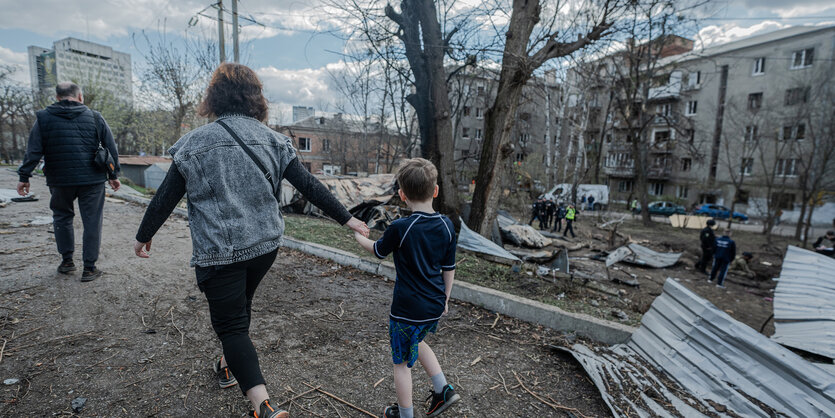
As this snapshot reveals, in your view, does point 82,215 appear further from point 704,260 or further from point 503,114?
point 704,260

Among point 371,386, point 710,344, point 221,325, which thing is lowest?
point 371,386

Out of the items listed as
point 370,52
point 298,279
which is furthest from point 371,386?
point 370,52

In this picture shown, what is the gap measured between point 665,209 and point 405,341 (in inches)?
1506

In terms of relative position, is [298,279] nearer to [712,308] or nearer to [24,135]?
[712,308]

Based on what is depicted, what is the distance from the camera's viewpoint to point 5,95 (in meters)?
27.5

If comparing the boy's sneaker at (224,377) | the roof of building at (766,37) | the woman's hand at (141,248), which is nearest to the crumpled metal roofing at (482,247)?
the boy's sneaker at (224,377)

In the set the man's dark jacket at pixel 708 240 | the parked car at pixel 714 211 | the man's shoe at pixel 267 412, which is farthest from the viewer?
the parked car at pixel 714 211

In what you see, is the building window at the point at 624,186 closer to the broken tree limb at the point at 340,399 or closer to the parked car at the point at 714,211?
the parked car at the point at 714,211

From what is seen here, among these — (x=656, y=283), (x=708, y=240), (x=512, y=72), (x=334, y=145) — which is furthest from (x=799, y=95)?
(x=334, y=145)

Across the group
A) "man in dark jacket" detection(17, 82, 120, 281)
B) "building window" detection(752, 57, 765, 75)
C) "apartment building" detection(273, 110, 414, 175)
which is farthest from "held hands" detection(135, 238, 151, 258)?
"building window" detection(752, 57, 765, 75)

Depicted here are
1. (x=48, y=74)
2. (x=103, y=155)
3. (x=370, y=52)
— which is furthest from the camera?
(x=48, y=74)

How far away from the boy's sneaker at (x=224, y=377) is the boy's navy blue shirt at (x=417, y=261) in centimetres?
118

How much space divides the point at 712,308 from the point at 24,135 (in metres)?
57.0

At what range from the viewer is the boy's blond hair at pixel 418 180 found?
199 centimetres
